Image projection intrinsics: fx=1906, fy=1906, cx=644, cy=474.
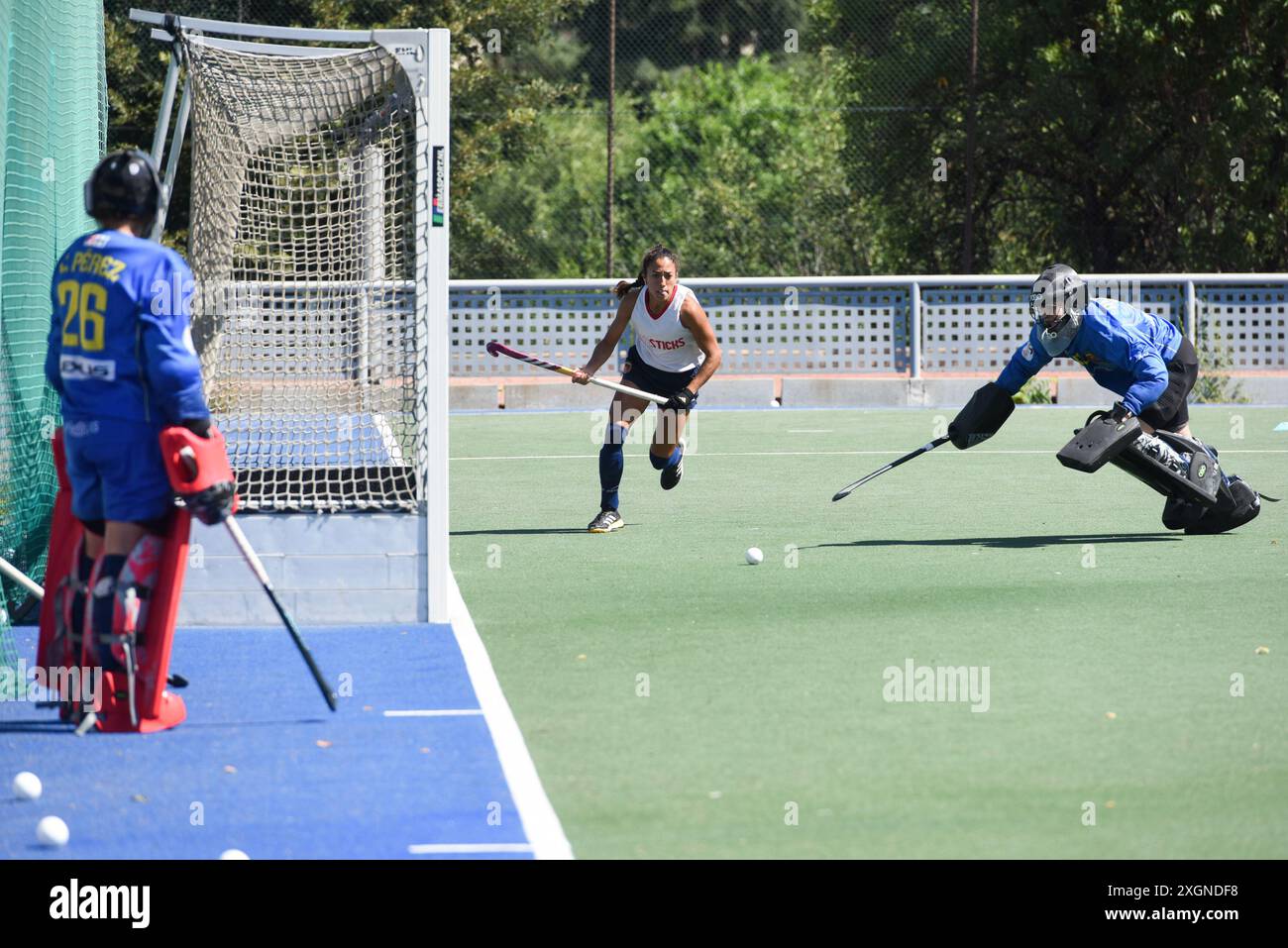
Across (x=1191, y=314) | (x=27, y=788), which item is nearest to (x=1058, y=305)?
(x=27, y=788)

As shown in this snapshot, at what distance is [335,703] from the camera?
6566mm

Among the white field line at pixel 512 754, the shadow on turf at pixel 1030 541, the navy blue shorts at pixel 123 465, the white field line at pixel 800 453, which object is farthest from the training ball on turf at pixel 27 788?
the white field line at pixel 800 453

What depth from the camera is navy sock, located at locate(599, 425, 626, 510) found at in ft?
36.9

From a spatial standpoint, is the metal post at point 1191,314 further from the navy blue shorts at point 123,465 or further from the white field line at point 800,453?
the navy blue shorts at point 123,465

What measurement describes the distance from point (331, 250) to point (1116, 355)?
432cm

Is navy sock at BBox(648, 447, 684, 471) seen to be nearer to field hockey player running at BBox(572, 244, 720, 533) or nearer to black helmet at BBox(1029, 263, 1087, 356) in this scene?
field hockey player running at BBox(572, 244, 720, 533)

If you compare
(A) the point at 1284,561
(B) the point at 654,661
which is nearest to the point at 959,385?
(A) the point at 1284,561

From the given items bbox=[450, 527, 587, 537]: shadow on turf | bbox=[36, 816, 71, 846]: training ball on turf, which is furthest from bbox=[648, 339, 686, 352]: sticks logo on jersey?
bbox=[36, 816, 71, 846]: training ball on turf

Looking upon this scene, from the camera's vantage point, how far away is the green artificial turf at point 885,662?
5.18 m

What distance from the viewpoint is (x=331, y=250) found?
1019 cm

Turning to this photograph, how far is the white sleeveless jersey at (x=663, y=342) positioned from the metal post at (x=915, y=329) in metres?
10.1

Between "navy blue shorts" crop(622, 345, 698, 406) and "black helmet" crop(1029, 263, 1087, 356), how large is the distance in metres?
2.28

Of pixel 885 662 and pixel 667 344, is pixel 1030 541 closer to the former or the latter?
pixel 667 344
